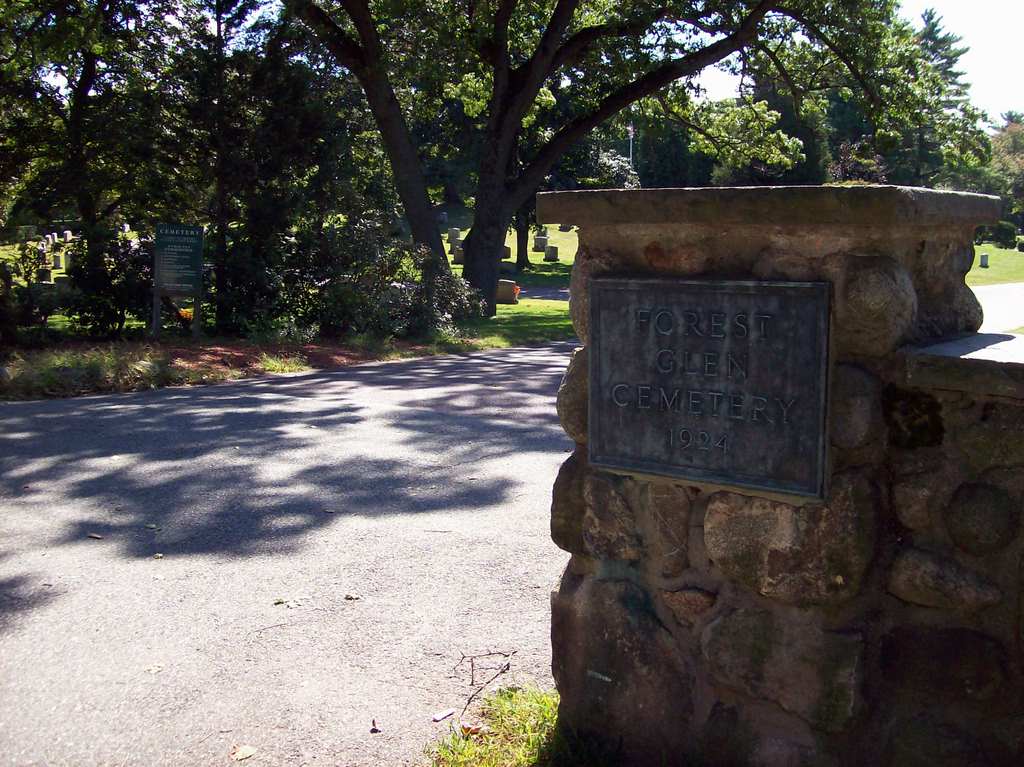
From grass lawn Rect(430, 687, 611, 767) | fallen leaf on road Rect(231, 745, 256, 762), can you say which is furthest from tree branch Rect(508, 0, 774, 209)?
fallen leaf on road Rect(231, 745, 256, 762)

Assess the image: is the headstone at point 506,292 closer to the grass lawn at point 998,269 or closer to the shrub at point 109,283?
the shrub at point 109,283

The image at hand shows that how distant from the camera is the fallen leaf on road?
3.21 meters

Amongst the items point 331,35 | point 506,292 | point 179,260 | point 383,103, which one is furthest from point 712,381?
point 506,292

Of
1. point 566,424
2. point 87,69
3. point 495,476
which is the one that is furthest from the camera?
point 87,69

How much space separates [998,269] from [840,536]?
4594cm

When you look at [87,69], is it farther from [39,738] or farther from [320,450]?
[39,738]

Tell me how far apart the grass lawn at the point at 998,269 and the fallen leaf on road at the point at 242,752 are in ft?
111

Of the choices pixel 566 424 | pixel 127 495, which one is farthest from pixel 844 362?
pixel 127 495

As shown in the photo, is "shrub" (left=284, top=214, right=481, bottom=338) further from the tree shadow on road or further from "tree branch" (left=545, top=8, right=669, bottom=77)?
"tree branch" (left=545, top=8, right=669, bottom=77)

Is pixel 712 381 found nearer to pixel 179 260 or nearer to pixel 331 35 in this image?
pixel 179 260

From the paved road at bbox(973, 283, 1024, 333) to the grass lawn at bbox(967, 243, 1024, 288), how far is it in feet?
5.05

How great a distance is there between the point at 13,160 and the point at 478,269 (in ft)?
29.0

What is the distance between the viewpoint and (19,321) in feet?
42.8

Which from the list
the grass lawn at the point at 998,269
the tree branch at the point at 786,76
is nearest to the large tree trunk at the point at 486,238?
the tree branch at the point at 786,76
